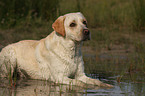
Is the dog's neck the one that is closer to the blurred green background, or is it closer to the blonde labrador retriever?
the blonde labrador retriever

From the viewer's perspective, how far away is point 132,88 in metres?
6.02

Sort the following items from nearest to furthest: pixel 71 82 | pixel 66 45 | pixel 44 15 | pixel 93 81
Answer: pixel 71 82, pixel 93 81, pixel 66 45, pixel 44 15

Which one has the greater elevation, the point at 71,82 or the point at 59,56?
the point at 59,56

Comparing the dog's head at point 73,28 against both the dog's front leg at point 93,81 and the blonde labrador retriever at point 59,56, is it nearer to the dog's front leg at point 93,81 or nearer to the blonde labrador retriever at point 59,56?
the blonde labrador retriever at point 59,56

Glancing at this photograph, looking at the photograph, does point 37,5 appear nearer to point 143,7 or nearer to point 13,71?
point 143,7

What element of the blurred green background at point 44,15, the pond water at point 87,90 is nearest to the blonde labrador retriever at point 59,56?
the pond water at point 87,90

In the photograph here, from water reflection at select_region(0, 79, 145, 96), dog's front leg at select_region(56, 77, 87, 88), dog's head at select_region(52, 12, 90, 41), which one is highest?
dog's head at select_region(52, 12, 90, 41)

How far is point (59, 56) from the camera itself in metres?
6.54

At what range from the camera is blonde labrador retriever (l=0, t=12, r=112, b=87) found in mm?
6371

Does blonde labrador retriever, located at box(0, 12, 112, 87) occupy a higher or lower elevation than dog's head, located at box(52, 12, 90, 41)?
lower

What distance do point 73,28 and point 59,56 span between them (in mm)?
636

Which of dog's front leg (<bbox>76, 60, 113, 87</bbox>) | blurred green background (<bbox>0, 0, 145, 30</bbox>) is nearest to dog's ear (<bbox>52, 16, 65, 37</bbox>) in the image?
dog's front leg (<bbox>76, 60, 113, 87</bbox>)

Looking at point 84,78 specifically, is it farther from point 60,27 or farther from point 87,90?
point 60,27

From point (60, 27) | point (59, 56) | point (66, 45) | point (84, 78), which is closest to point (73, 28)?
point (60, 27)
